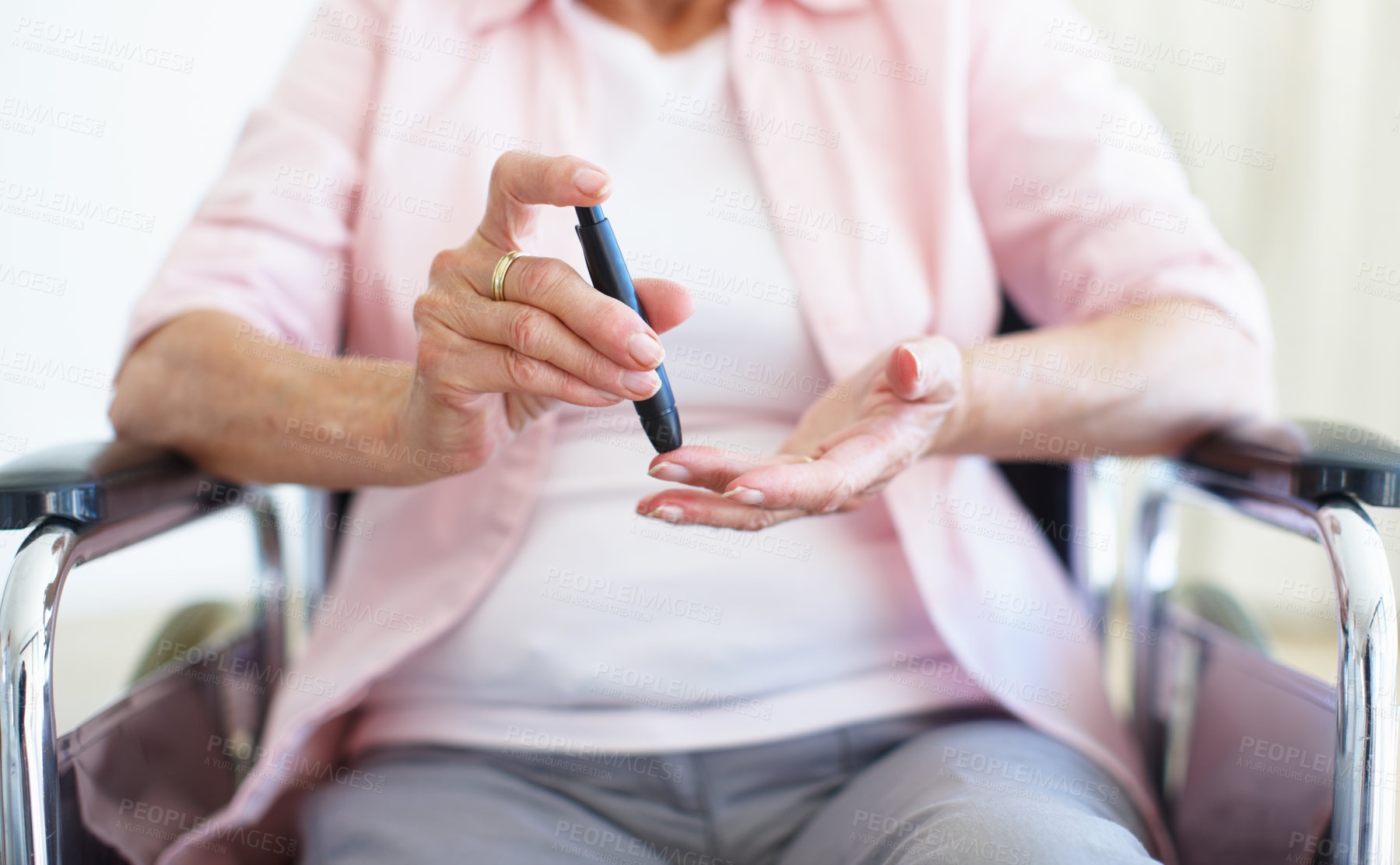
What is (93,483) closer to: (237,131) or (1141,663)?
(1141,663)

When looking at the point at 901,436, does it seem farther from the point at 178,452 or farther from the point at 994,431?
the point at 178,452

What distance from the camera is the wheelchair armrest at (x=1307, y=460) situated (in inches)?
23.7

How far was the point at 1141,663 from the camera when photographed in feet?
2.93

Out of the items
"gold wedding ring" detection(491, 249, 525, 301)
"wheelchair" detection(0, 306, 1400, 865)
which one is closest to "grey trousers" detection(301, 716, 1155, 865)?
"wheelchair" detection(0, 306, 1400, 865)

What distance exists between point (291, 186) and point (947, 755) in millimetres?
638

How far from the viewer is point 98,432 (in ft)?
6.29

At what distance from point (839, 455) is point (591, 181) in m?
0.21

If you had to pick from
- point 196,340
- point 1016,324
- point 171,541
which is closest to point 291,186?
point 196,340

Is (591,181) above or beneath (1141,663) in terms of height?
above

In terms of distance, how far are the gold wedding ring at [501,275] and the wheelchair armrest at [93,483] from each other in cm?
29

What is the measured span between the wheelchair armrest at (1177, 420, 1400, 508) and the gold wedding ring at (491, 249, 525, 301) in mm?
485

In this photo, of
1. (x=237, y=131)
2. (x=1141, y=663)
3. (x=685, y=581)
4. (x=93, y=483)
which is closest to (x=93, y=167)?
(x=237, y=131)

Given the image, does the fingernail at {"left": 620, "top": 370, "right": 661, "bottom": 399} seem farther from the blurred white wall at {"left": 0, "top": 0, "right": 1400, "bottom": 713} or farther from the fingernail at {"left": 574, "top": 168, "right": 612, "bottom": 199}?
the blurred white wall at {"left": 0, "top": 0, "right": 1400, "bottom": 713}

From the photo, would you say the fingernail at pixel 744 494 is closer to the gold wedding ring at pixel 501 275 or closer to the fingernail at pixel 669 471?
the fingernail at pixel 669 471
